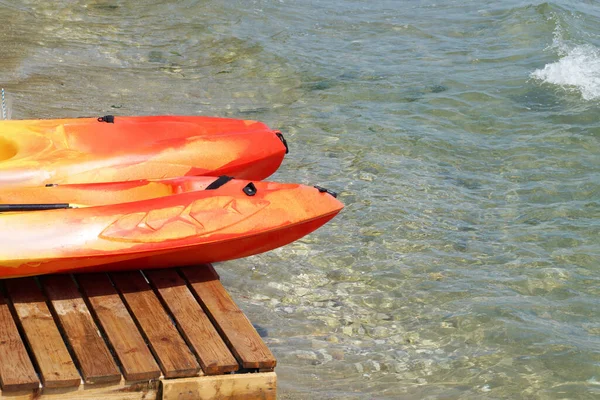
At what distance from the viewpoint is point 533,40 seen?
29.8ft

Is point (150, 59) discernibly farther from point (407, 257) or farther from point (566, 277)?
point (566, 277)

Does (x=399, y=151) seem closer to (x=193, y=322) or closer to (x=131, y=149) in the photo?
(x=131, y=149)

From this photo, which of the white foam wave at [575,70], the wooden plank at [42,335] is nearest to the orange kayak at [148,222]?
the wooden plank at [42,335]

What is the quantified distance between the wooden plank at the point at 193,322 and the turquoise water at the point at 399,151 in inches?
20.9

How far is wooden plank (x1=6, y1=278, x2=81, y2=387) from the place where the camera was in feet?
9.54

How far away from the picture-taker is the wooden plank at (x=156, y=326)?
10.0ft

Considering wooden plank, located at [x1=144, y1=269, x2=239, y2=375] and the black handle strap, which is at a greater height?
the black handle strap

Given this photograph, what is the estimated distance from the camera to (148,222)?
11.6ft

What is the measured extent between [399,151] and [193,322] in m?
3.38

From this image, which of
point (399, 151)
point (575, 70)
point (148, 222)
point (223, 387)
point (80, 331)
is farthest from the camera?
point (575, 70)

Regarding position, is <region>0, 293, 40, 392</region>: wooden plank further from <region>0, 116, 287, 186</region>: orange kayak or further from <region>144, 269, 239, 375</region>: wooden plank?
<region>0, 116, 287, 186</region>: orange kayak

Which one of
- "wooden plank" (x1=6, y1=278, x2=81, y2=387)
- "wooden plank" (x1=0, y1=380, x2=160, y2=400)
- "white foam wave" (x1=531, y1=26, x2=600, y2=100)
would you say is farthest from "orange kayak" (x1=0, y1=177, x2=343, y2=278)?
"white foam wave" (x1=531, y1=26, x2=600, y2=100)

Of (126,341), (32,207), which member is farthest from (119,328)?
(32,207)

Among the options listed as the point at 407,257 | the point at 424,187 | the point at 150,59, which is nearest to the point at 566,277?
the point at 407,257
